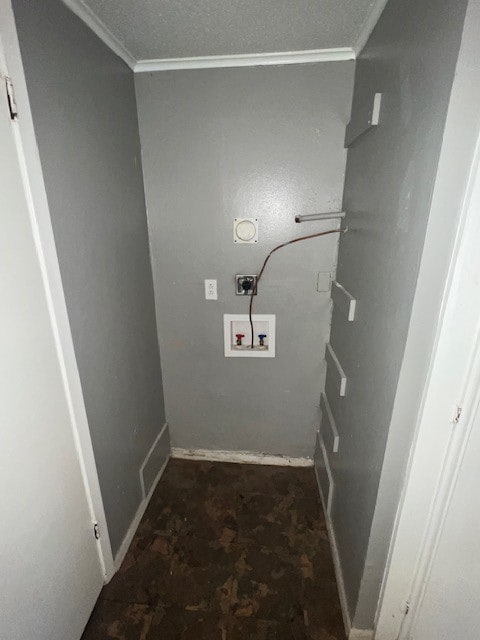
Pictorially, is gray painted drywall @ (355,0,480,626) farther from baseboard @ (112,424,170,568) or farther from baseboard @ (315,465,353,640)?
baseboard @ (112,424,170,568)

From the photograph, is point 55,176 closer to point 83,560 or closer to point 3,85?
point 3,85

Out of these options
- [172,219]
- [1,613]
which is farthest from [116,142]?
[1,613]

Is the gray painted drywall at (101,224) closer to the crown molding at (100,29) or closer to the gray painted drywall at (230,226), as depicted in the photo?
the crown molding at (100,29)

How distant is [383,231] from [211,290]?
1.01m

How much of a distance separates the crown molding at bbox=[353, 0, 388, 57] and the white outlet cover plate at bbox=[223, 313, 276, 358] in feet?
4.32

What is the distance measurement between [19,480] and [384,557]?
1.25 m

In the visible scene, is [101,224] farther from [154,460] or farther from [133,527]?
[133,527]

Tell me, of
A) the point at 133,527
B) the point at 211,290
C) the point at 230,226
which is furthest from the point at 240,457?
the point at 230,226

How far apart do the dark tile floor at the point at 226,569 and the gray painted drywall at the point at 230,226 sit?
1.16 ft

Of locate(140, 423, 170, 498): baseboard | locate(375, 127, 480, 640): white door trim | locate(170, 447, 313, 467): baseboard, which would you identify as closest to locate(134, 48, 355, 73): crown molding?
locate(375, 127, 480, 640): white door trim

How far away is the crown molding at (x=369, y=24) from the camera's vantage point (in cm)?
104

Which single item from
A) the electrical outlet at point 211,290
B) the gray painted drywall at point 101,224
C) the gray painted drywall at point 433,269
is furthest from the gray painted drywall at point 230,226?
the gray painted drywall at point 433,269

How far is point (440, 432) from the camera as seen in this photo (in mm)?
837

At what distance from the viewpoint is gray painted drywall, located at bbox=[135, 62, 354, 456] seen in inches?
57.4
